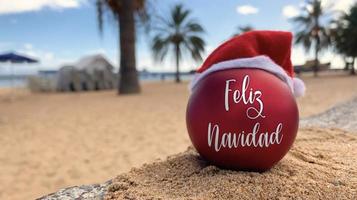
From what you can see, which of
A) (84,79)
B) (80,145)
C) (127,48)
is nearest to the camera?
(80,145)

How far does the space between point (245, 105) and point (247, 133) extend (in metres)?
0.17

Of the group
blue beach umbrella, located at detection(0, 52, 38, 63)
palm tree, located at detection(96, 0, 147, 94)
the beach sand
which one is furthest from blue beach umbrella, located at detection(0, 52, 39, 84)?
the beach sand

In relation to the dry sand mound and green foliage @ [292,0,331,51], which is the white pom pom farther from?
green foliage @ [292,0,331,51]

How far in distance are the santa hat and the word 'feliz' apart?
0.21 m

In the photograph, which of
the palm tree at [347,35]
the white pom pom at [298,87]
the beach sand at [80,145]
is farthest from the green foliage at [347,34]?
the white pom pom at [298,87]

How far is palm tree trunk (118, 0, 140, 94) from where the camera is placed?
51.1ft

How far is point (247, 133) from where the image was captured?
2.46m

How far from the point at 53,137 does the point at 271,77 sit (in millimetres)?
5612

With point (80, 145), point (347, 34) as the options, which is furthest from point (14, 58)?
point (347, 34)

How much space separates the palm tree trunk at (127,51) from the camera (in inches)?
614

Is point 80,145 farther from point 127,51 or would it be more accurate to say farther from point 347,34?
point 347,34

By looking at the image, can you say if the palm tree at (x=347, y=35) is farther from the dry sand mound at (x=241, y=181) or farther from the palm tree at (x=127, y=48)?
the dry sand mound at (x=241, y=181)

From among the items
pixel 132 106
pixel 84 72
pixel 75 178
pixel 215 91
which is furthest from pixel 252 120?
pixel 84 72

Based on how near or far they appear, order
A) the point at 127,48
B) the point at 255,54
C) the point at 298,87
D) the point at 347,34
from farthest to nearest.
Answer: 1. the point at 347,34
2. the point at 127,48
3. the point at 298,87
4. the point at 255,54
